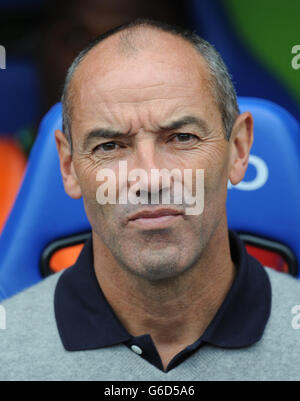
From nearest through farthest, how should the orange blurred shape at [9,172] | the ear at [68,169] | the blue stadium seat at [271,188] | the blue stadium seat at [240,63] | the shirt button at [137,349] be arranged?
the shirt button at [137,349], the ear at [68,169], the blue stadium seat at [271,188], the orange blurred shape at [9,172], the blue stadium seat at [240,63]

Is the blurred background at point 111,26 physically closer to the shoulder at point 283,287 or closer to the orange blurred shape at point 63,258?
the orange blurred shape at point 63,258

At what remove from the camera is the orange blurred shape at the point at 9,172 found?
7.44 ft

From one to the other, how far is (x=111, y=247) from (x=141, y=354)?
0.21m

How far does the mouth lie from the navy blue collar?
0.24 m

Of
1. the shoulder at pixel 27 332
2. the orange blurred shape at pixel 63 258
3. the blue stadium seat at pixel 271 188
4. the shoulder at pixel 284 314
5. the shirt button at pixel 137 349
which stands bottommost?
the orange blurred shape at pixel 63 258

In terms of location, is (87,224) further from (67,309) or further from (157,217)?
(157,217)

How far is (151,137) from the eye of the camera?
1116 mm

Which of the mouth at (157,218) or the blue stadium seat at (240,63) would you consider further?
the blue stadium seat at (240,63)

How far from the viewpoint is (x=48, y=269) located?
160 centimetres

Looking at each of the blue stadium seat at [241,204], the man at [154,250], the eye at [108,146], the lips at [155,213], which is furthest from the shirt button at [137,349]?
the blue stadium seat at [241,204]

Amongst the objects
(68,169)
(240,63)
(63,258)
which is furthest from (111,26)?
(68,169)

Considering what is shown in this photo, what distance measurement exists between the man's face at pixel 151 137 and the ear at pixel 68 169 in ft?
0.34

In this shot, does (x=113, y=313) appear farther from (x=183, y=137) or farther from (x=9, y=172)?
(x=9, y=172)

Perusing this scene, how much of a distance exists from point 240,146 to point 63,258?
0.59 metres
